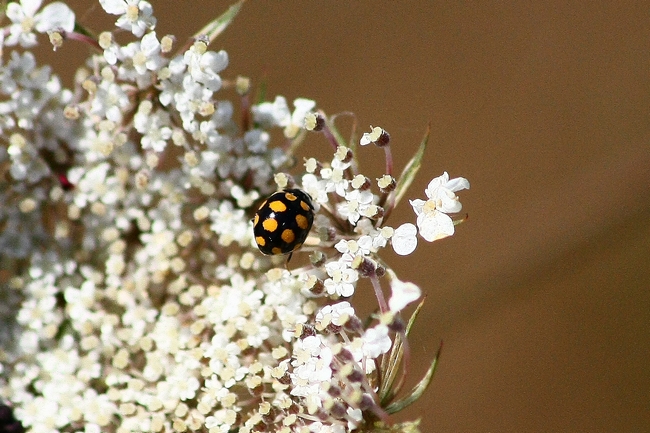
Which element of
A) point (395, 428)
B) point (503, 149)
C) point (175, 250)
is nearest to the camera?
point (395, 428)

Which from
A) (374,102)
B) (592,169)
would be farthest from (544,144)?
(374,102)

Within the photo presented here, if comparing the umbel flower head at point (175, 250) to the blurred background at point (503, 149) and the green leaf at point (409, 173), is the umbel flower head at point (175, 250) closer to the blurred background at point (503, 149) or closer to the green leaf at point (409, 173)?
the green leaf at point (409, 173)

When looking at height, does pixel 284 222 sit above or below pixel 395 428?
above

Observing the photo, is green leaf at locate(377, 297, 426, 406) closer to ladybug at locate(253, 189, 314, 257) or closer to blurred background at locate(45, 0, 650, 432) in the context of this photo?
ladybug at locate(253, 189, 314, 257)

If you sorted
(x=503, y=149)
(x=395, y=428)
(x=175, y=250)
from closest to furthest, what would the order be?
(x=395, y=428) → (x=175, y=250) → (x=503, y=149)

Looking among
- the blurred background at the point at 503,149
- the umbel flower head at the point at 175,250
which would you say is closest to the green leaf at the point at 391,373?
the umbel flower head at the point at 175,250

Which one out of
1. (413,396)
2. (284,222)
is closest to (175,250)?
(284,222)

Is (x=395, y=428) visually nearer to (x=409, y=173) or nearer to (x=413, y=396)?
(x=413, y=396)
